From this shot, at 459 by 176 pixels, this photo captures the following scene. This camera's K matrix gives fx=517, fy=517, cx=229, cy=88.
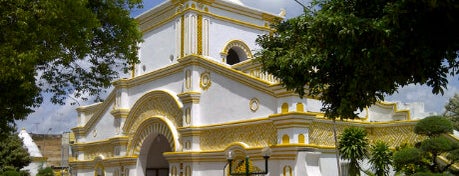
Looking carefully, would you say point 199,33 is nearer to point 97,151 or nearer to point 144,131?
point 144,131

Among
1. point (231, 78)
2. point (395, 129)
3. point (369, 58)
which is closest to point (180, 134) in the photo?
point (231, 78)

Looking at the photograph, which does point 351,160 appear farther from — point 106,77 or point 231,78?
point 106,77

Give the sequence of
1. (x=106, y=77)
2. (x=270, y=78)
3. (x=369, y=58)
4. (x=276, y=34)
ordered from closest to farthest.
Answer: (x=369, y=58)
(x=276, y=34)
(x=106, y=77)
(x=270, y=78)

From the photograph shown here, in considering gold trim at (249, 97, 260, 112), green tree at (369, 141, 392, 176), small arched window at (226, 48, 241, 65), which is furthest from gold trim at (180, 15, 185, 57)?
green tree at (369, 141, 392, 176)

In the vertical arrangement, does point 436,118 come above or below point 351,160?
above

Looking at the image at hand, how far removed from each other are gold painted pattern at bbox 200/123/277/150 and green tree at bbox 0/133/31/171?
16349 millimetres

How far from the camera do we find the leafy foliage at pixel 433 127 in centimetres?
1545

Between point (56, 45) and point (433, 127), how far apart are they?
1096 centimetres

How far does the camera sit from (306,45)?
7473mm

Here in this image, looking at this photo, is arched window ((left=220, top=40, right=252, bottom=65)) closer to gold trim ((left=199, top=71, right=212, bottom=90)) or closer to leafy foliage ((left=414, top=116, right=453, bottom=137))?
gold trim ((left=199, top=71, right=212, bottom=90))

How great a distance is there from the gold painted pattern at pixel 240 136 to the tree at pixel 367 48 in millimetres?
7543

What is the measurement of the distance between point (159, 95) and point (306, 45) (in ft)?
44.3

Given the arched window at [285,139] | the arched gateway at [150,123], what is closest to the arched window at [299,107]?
the arched window at [285,139]

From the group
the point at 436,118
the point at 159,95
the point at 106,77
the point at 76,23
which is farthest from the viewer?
the point at 159,95
